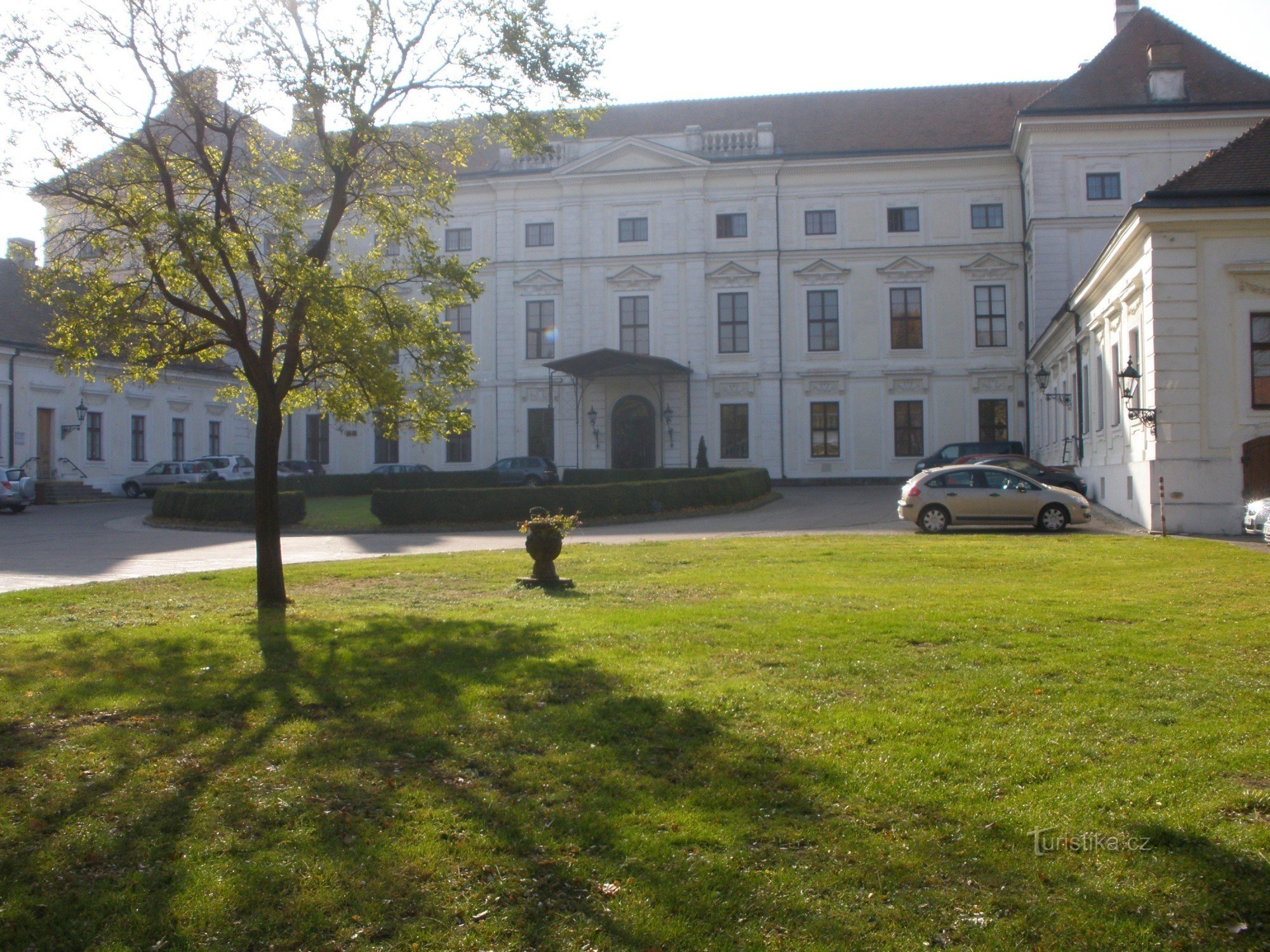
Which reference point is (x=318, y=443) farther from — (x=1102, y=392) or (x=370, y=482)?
(x=1102, y=392)

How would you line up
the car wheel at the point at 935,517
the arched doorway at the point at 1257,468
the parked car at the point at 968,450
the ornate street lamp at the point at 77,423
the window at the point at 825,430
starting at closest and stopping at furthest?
the arched doorway at the point at 1257,468
the car wheel at the point at 935,517
the parked car at the point at 968,450
the ornate street lamp at the point at 77,423
the window at the point at 825,430

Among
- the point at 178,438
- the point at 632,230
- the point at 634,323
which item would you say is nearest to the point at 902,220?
the point at 632,230

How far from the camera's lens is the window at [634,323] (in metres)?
46.8

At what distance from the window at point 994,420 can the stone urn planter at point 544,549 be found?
33.6 meters

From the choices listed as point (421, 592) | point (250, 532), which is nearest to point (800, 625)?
point (421, 592)

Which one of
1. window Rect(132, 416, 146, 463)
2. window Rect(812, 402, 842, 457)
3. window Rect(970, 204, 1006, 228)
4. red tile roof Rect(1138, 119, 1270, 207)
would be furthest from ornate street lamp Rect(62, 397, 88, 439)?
red tile roof Rect(1138, 119, 1270, 207)

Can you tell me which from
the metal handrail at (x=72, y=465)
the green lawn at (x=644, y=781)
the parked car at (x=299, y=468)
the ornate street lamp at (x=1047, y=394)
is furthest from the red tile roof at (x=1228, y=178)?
the metal handrail at (x=72, y=465)

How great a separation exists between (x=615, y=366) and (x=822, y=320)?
30.9 ft

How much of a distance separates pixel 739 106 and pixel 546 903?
49923 mm

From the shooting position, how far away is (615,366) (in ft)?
142

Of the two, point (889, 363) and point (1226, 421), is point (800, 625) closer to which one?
point (1226, 421)

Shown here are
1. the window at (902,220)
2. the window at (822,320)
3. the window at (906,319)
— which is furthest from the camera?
the window at (822,320)

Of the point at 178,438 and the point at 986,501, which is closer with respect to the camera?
the point at 986,501

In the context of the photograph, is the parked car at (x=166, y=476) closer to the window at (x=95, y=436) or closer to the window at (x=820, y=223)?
the window at (x=95, y=436)
